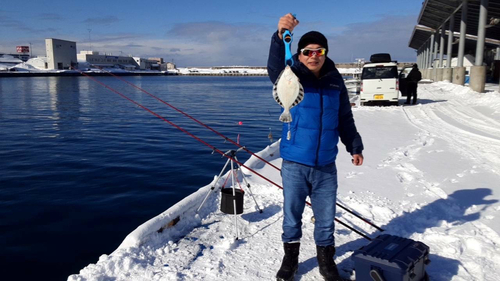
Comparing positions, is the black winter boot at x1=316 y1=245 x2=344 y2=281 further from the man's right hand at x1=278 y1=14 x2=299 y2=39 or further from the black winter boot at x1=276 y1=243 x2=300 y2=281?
the man's right hand at x1=278 y1=14 x2=299 y2=39

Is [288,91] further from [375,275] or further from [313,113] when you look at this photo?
[375,275]

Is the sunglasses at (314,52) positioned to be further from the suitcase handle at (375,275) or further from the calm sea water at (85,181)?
the calm sea water at (85,181)

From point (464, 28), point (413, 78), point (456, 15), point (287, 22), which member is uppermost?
point (456, 15)

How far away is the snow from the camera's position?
355 cm

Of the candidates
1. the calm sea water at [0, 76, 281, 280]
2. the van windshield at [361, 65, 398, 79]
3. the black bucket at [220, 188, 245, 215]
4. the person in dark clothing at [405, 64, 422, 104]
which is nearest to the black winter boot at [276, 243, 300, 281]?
the black bucket at [220, 188, 245, 215]

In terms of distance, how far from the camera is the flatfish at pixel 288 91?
2834 millimetres

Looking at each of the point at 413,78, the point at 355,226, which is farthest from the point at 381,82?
the point at 355,226

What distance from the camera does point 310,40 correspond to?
303cm

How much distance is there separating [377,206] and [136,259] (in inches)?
131

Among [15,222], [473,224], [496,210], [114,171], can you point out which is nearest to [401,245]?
[473,224]

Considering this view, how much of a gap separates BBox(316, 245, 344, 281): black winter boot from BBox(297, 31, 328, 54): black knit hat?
1843mm

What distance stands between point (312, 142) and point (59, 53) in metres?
137

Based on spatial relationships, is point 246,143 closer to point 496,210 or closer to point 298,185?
point 496,210

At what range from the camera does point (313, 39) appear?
3.01 metres
